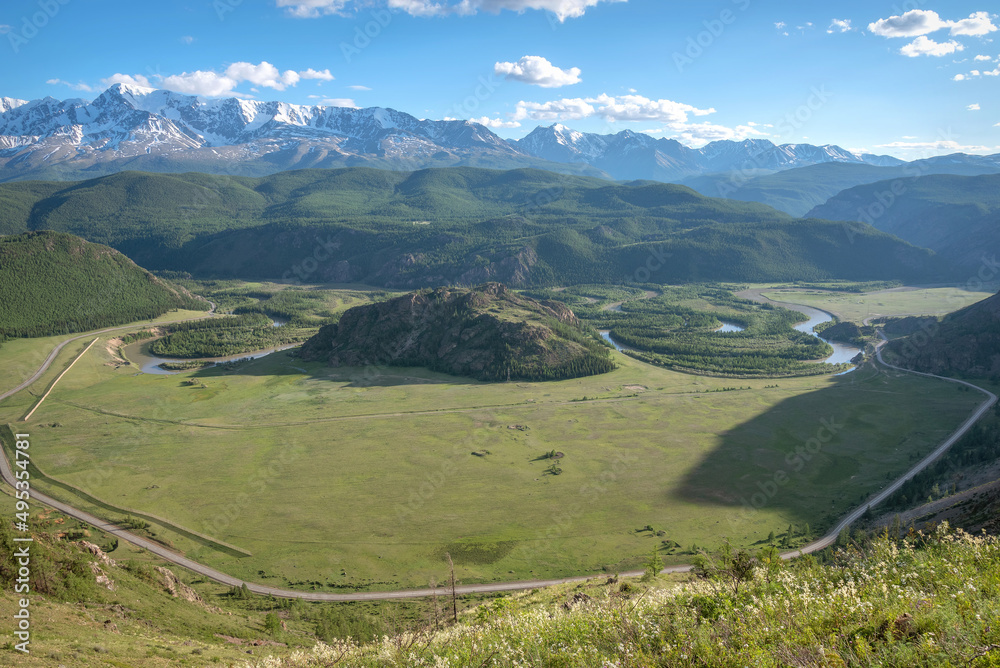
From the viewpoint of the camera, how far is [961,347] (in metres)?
165

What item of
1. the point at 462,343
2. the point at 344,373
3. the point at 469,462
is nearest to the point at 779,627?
the point at 469,462

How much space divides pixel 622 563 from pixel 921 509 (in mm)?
40086

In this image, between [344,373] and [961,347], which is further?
[344,373]

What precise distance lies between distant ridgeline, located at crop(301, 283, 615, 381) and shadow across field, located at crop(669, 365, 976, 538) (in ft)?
206

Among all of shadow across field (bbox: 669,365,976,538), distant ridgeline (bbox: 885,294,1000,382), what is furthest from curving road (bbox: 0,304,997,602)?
distant ridgeline (bbox: 885,294,1000,382)

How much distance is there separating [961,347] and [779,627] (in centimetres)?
18685

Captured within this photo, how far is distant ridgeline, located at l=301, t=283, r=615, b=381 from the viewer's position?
17350cm

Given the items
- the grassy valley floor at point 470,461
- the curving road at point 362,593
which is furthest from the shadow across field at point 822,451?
the curving road at point 362,593

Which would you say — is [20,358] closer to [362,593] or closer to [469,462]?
[469,462]

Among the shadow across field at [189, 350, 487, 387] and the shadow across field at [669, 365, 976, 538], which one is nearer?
the shadow across field at [669, 365, 976, 538]

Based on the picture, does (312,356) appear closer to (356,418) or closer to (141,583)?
(356,418)

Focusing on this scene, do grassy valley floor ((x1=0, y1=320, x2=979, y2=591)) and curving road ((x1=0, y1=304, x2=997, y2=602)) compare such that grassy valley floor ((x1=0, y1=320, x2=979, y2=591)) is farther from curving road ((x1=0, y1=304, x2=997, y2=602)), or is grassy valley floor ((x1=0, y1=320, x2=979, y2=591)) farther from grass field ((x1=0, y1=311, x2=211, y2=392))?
grass field ((x1=0, y1=311, x2=211, y2=392))

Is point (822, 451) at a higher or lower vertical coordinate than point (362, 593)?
higher

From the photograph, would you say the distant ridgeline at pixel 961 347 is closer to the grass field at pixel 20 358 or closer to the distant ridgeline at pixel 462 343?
the distant ridgeline at pixel 462 343
